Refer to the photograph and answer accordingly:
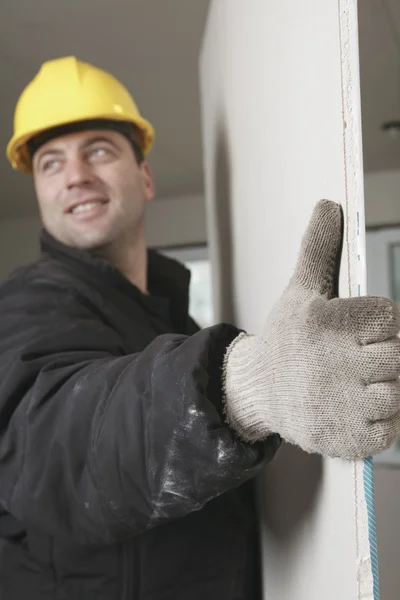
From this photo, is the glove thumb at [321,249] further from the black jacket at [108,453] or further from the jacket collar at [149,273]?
the jacket collar at [149,273]

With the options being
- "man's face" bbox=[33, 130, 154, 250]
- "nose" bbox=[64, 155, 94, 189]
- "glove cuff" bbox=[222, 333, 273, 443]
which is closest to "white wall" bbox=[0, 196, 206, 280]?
"man's face" bbox=[33, 130, 154, 250]

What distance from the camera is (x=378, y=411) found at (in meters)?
0.51

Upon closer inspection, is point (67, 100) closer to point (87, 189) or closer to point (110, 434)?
point (87, 189)

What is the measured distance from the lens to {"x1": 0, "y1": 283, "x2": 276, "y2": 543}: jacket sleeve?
2.06ft

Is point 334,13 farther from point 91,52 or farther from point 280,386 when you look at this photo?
point 91,52

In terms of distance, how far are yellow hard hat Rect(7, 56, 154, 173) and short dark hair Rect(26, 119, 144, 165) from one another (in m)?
0.01

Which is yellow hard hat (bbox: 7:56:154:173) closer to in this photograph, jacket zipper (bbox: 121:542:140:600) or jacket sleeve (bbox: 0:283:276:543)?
jacket sleeve (bbox: 0:283:276:543)

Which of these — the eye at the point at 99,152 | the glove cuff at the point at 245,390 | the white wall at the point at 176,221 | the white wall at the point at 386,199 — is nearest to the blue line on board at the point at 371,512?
the glove cuff at the point at 245,390

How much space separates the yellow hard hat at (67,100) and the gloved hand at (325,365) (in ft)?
2.95

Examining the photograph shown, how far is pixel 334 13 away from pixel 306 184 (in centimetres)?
19

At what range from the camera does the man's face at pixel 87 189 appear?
4.38 feet

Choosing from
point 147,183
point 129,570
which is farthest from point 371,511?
point 147,183

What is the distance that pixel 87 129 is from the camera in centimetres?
138

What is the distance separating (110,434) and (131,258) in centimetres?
83
